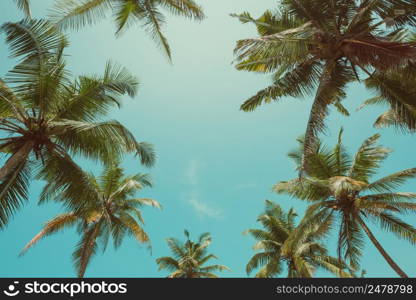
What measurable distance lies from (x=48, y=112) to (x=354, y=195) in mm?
12407

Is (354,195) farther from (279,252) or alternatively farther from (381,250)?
(279,252)

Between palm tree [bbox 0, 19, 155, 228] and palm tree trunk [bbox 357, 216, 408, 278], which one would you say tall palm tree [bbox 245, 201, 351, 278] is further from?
palm tree [bbox 0, 19, 155, 228]

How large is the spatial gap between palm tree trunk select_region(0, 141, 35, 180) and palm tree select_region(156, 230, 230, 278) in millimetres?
17257

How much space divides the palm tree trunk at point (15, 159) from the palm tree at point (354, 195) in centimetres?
967

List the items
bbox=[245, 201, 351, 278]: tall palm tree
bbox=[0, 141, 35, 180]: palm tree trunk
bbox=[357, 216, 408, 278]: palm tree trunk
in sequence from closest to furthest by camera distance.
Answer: bbox=[0, 141, 35, 180]: palm tree trunk → bbox=[357, 216, 408, 278]: palm tree trunk → bbox=[245, 201, 351, 278]: tall palm tree

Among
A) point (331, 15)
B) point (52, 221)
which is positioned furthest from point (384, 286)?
point (52, 221)

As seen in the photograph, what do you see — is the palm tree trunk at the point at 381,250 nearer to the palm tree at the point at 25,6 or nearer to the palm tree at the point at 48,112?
the palm tree at the point at 48,112

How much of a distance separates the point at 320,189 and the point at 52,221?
12.8m

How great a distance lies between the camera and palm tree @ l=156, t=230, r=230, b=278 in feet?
76.5

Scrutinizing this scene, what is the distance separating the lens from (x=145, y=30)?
9992 mm

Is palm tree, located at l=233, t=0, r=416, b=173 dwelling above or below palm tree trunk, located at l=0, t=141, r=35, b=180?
above

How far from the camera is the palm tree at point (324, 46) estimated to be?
7.64m

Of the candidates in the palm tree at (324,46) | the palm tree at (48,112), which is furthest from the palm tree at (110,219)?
the palm tree at (324,46)

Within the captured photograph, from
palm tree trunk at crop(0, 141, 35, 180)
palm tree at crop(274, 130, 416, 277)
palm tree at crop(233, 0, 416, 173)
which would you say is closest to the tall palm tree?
palm tree at crop(274, 130, 416, 277)
